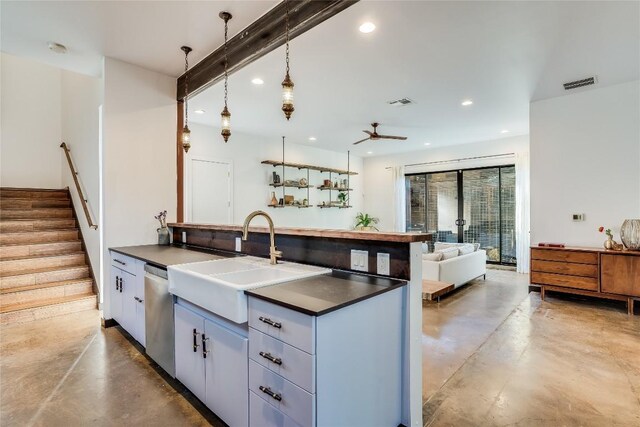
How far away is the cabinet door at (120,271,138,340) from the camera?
109 inches

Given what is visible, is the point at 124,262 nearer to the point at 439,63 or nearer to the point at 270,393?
the point at 270,393

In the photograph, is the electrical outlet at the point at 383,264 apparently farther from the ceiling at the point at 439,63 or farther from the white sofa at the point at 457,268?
the white sofa at the point at 457,268

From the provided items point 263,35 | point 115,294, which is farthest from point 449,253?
point 115,294

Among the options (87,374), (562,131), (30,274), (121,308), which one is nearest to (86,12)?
(121,308)

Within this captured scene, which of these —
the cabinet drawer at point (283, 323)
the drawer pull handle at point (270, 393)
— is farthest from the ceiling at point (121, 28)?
the drawer pull handle at point (270, 393)

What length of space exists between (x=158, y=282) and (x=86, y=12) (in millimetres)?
2263

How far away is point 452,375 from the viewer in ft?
7.96

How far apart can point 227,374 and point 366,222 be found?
7.12m

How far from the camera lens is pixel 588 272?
4086mm

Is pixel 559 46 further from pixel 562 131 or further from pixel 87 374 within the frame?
pixel 87 374

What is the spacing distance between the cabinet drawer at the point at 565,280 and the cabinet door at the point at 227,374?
4523 millimetres

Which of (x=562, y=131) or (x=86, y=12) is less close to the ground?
(x=86, y=12)

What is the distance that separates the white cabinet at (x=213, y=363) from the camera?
5.33 ft

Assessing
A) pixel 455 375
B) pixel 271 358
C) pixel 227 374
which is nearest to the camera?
pixel 271 358
